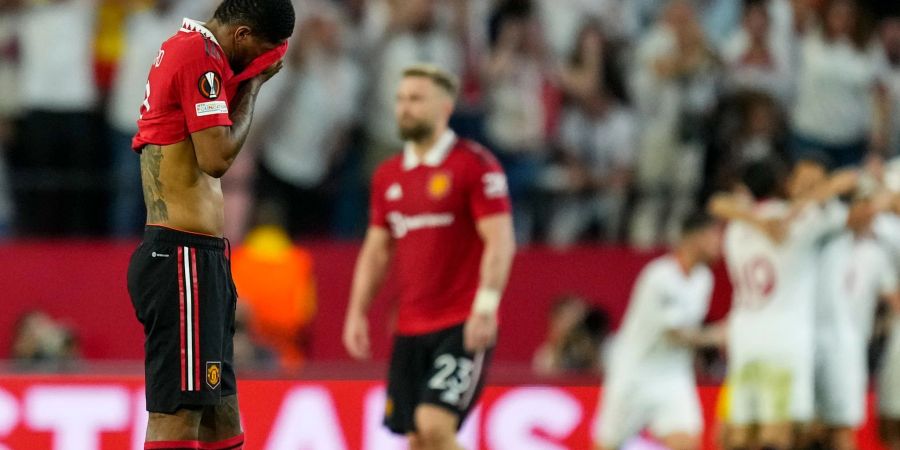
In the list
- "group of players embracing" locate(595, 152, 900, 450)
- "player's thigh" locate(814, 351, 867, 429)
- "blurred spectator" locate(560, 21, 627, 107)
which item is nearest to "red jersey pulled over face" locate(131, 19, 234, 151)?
"group of players embracing" locate(595, 152, 900, 450)

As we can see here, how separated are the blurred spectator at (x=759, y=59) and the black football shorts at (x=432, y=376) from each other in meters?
5.42

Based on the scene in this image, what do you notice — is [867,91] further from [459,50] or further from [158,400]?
[158,400]

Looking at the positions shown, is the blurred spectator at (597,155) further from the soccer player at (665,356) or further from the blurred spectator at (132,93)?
the blurred spectator at (132,93)

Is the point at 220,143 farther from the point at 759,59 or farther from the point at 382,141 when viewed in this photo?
the point at 759,59

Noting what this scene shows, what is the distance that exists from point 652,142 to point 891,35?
219cm

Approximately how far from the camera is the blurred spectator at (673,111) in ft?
41.2

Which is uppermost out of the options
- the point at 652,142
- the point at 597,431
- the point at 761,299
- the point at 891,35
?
the point at 891,35

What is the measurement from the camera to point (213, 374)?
5.78 metres

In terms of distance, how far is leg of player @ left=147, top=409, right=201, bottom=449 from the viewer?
5.69 m

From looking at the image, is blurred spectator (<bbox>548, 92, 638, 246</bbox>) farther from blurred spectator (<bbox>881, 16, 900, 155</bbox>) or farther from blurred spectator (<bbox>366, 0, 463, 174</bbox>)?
blurred spectator (<bbox>881, 16, 900, 155</bbox>)

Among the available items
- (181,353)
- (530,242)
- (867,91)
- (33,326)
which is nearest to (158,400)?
(181,353)

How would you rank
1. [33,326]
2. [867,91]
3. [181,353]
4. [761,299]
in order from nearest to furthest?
[181,353]
[761,299]
[33,326]
[867,91]

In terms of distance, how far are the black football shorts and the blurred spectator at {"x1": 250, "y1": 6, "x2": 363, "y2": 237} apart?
4.44m

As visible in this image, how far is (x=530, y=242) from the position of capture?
42.3 ft
